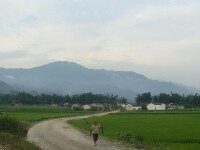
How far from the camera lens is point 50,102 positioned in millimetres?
193250

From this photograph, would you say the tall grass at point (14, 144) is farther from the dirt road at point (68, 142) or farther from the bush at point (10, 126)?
the bush at point (10, 126)

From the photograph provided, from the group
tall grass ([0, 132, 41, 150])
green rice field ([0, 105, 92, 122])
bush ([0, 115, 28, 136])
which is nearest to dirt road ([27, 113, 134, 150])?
bush ([0, 115, 28, 136])

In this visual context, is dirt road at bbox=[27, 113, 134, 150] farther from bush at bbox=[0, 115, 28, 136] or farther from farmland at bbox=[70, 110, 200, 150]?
farmland at bbox=[70, 110, 200, 150]

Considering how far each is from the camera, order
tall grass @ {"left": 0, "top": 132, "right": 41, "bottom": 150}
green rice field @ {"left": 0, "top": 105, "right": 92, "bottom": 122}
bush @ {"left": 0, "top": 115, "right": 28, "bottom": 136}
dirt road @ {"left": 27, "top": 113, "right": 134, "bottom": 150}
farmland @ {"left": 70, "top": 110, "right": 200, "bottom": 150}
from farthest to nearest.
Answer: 1. green rice field @ {"left": 0, "top": 105, "right": 92, "bottom": 122}
2. bush @ {"left": 0, "top": 115, "right": 28, "bottom": 136}
3. farmland @ {"left": 70, "top": 110, "right": 200, "bottom": 150}
4. dirt road @ {"left": 27, "top": 113, "right": 134, "bottom": 150}
5. tall grass @ {"left": 0, "top": 132, "right": 41, "bottom": 150}

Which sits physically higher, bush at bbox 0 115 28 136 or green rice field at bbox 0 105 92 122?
green rice field at bbox 0 105 92 122

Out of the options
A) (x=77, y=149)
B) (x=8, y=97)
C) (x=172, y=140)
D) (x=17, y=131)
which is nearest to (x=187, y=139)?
(x=172, y=140)

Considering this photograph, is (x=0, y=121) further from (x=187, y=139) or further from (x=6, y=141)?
(x=187, y=139)

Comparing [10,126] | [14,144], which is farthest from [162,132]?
[14,144]

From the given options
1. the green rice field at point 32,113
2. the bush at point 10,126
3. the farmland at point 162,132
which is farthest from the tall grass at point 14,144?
the green rice field at point 32,113

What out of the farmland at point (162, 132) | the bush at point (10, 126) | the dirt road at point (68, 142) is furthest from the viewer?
the bush at point (10, 126)

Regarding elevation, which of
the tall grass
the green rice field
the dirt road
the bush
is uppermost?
the green rice field

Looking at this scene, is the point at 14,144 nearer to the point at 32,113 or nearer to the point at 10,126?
the point at 10,126

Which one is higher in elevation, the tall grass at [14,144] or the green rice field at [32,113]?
the green rice field at [32,113]

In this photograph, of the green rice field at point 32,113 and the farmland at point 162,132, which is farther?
the green rice field at point 32,113
